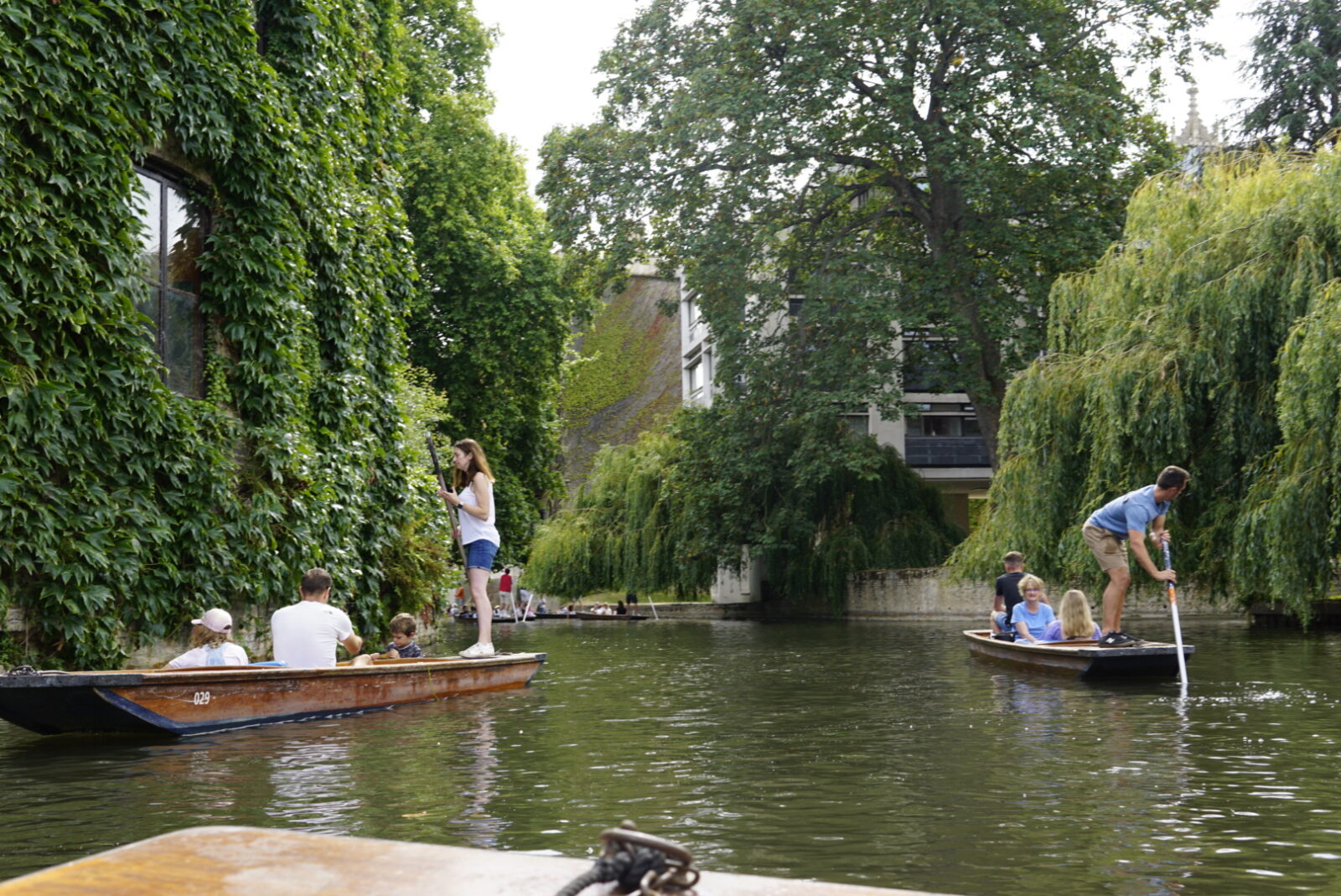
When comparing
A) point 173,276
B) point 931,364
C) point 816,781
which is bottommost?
point 816,781

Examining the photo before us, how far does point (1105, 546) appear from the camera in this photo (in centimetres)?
1204

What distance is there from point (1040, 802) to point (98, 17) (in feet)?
25.9

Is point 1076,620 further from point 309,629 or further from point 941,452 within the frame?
point 941,452

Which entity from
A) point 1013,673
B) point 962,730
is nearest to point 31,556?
point 962,730

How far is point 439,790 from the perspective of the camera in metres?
6.25

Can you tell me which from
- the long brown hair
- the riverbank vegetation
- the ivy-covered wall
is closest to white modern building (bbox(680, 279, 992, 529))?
the riverbank vegetation

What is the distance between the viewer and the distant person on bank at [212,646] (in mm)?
9141

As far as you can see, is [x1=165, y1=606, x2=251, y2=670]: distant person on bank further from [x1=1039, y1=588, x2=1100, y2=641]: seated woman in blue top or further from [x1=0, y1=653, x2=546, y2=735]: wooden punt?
[x1=1039, y1=588, x2=1100, y2=641]: seated woman in blue top

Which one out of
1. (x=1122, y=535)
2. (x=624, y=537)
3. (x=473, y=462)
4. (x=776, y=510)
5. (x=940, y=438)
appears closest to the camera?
(x=473, y=462)

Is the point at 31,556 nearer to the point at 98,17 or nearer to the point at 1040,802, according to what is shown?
the point at 98,17

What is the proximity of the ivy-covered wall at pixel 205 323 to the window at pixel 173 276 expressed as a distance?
118 mm

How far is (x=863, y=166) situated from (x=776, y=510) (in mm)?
7335

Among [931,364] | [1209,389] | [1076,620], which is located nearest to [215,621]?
[1076,620]

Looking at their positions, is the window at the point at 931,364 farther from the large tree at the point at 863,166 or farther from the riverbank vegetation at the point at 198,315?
the riverbank vegetation at the point at 198,315
